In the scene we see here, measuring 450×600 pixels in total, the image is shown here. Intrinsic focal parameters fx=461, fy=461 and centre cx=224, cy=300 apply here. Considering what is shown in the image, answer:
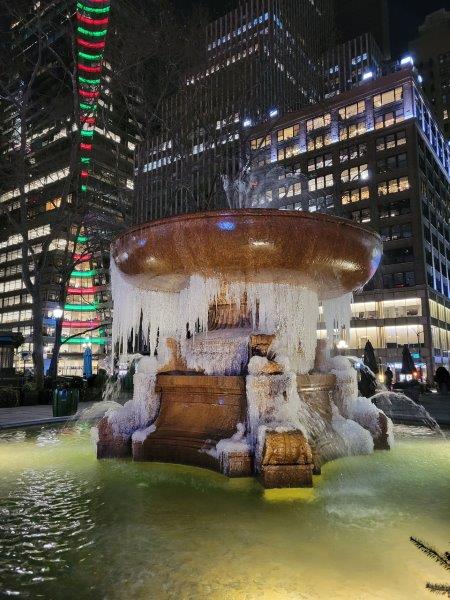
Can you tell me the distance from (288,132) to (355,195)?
15.2 m

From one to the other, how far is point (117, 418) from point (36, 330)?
15013 millimetres

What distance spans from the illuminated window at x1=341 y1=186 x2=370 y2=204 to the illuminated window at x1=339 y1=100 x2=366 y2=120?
37.2 ft

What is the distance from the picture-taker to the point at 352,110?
6544 centimetres

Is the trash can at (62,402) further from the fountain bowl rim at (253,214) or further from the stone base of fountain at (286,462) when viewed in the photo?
the stone base of fountain at (286,462)

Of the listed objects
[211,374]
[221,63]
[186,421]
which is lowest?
[186,421]

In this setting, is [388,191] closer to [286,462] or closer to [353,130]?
[353,130]

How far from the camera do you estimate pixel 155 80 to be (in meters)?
17.6

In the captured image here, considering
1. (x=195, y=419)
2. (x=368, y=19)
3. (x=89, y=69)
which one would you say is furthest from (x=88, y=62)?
(x=368, y=19)

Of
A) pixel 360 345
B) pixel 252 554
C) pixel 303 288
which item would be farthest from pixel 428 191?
pixel 252 554

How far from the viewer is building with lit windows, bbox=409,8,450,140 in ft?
281

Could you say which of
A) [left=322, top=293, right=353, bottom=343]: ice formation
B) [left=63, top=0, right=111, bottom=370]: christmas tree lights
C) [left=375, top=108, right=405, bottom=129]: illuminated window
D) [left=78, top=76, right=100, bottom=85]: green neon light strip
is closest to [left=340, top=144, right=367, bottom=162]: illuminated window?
[left=375, top=108, right=405, bottom=129]: illuminated window

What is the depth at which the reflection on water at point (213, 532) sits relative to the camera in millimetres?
2482

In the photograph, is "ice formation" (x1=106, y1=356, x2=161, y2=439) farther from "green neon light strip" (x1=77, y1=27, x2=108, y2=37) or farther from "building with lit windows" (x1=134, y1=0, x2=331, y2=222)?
"green neon light strip" (x1=77, y1=27, x2=108, y2=37)

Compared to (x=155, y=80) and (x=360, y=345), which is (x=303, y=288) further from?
(x=360, y=345)
